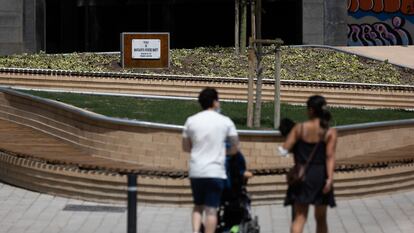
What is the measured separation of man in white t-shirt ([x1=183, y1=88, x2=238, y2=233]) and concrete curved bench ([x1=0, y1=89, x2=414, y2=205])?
346 centimetres

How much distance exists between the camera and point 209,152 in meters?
10.2

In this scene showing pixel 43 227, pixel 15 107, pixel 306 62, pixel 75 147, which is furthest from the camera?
pixel 306 62

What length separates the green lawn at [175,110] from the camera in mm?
17078

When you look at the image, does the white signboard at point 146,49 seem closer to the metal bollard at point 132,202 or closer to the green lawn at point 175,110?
the green lawn at point 175,110

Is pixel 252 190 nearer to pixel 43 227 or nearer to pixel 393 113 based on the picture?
pixel 43 227

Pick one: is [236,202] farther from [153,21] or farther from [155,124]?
[153,21]

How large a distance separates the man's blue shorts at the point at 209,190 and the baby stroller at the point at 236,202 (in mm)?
273

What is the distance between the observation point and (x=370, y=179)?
48.2 ft

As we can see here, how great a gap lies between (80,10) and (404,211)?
25.0 meters

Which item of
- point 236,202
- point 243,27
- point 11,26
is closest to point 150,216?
point 236,202

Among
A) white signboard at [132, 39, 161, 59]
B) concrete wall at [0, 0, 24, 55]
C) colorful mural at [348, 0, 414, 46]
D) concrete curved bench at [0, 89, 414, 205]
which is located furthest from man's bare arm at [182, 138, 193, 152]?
colorful mural at [348, 0, 414, 46]

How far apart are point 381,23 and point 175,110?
1668 cm

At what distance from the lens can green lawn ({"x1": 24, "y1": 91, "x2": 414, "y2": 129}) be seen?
56.0ft

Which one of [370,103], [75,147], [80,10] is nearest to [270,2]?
[80,10]
